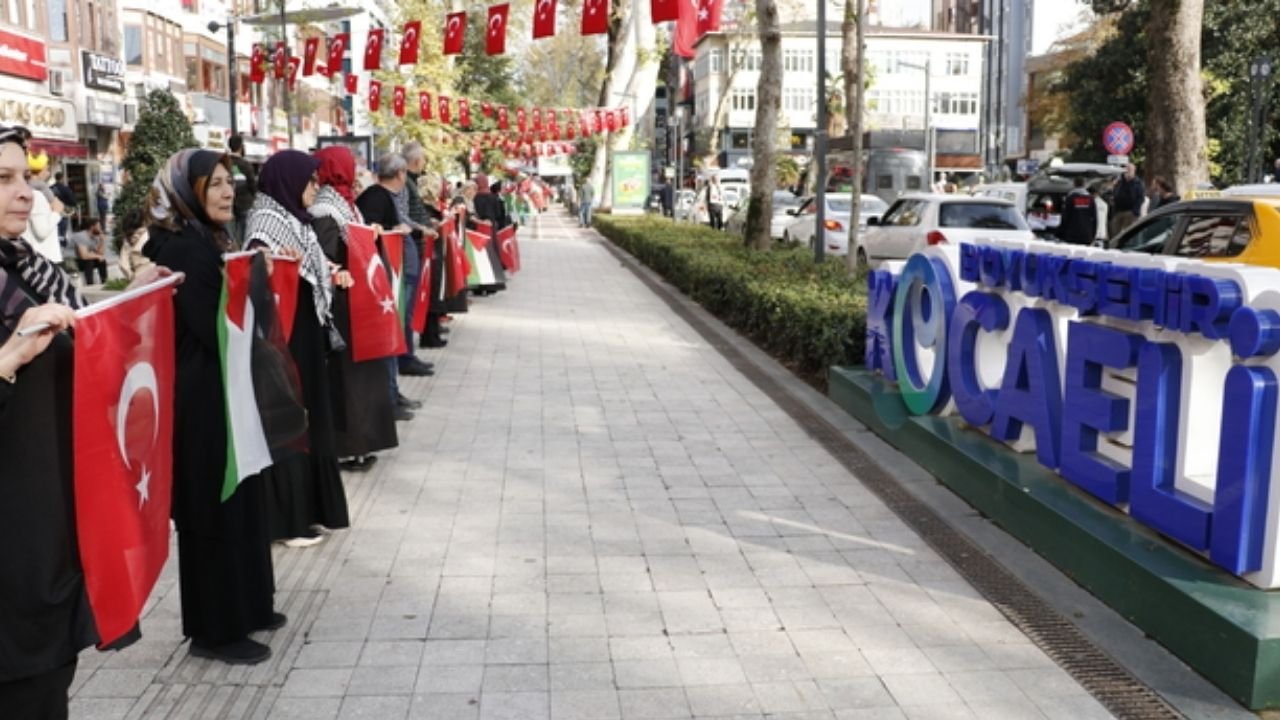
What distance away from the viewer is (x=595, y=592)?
202 inches

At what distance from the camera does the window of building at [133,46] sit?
36.4 m

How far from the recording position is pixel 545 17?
1933 centimetres

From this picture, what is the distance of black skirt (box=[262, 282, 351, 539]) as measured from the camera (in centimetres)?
543

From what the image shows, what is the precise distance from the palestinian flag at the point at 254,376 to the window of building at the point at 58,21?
3031cm

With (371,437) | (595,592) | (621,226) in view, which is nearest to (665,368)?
(371,437)

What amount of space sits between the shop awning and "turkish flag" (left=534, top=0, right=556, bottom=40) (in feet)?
46.3

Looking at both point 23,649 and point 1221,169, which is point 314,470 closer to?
point 23,649

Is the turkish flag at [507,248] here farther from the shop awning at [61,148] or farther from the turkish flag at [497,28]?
the shop awning at [61,148]

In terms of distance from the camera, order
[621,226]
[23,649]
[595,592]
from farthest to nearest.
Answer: [621,226] < [595,592] < [23,649]

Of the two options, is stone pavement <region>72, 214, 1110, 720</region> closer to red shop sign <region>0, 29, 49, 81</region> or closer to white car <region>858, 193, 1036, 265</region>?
white car <region>858, 193, 1036, 265</region>

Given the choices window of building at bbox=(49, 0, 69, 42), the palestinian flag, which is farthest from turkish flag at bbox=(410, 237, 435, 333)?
window of building at bbox=(49, 0, 69, 42)

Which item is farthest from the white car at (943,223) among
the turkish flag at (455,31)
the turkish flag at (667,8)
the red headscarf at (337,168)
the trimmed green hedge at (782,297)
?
the red headscarf at (337,168)

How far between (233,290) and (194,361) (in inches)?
10.8

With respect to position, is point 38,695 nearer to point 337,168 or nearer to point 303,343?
point 303,343
